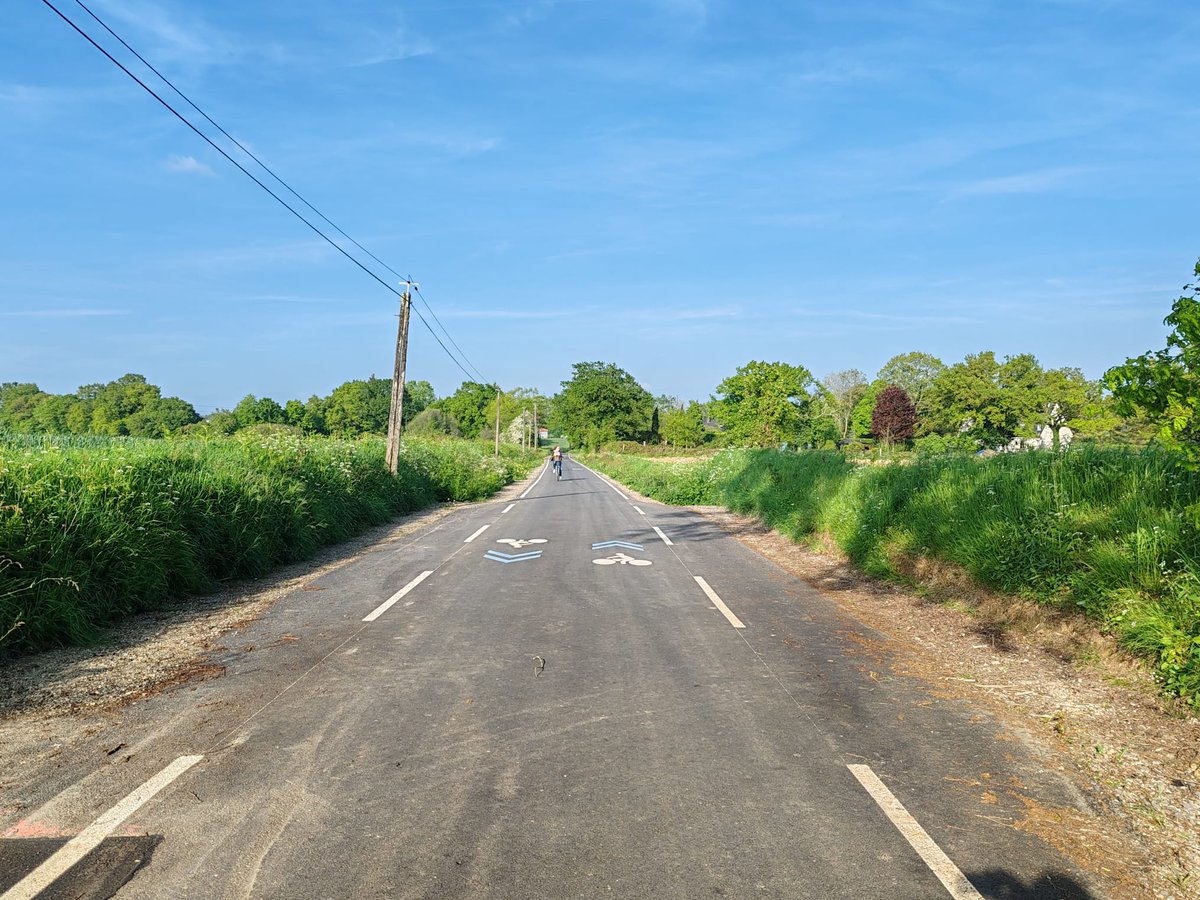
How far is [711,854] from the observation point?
→ 3211mm

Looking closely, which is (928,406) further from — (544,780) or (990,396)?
(544,780)

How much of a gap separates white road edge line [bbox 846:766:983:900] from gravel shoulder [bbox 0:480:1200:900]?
0.50 metres

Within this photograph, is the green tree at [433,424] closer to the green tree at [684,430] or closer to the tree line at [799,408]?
the tree line at [799,408]

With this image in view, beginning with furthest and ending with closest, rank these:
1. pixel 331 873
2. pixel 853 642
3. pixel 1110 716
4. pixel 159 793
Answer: pixel 853 642 → pixel 1110 716 → pixel 159 793 → pixel 331 873

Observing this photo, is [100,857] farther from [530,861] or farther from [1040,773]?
[1040,773]

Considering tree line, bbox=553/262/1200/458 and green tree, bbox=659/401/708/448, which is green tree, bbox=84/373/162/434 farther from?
green tree, bbox=659/401/708/448

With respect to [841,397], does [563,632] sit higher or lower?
lower

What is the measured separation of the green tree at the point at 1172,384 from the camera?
17.6 feet

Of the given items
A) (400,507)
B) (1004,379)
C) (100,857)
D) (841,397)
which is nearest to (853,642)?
(100,857)

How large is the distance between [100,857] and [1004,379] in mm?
83646

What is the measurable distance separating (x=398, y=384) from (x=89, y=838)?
21.3 meters

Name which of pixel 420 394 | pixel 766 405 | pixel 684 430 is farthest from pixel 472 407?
pixel 766 405

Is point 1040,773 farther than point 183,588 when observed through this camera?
No

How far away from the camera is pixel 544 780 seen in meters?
3.91
